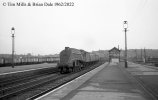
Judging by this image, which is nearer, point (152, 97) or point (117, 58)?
point (152, 97)

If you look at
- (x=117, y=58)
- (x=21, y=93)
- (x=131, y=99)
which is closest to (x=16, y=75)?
(x=21, y=93)

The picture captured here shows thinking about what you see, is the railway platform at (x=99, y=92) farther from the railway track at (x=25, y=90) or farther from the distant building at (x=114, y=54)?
the distant building at (x=114, y=54)

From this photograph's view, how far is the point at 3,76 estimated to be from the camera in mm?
19406

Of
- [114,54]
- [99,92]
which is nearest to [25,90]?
[99,92]

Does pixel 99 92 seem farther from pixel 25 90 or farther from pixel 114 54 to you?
pixel 114 54

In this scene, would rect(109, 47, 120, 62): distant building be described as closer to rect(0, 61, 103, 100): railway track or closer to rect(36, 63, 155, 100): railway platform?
rect(36, 63, 155, 100): railway platform

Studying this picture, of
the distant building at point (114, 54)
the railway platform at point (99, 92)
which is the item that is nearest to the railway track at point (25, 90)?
the railway platform at point (99, 92)

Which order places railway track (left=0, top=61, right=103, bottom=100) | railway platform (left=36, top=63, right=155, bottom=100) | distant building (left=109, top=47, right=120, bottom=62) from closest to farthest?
railway platform (left=36, top=63, right=155, bottom=100) < railway track (left=0, top=61, right=103, bottom=100) < distant building (left=109, top=47, right=120, bottom=62)

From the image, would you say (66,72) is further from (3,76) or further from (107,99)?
(107,99)

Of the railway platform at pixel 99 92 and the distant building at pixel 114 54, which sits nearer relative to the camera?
the railway platform at pixel 99 92

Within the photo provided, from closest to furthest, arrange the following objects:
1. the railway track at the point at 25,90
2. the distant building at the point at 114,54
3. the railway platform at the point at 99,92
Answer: the railway platform at the point at 99,92 < the railway track at the point at 25,90 < the distant building at the point at 114,54

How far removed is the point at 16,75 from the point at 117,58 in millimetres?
49520

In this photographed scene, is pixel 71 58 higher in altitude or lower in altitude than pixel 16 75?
higher

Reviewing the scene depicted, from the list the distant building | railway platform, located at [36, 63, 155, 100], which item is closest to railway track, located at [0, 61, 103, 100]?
railway platform, located at [36, 63, 155, 100]
